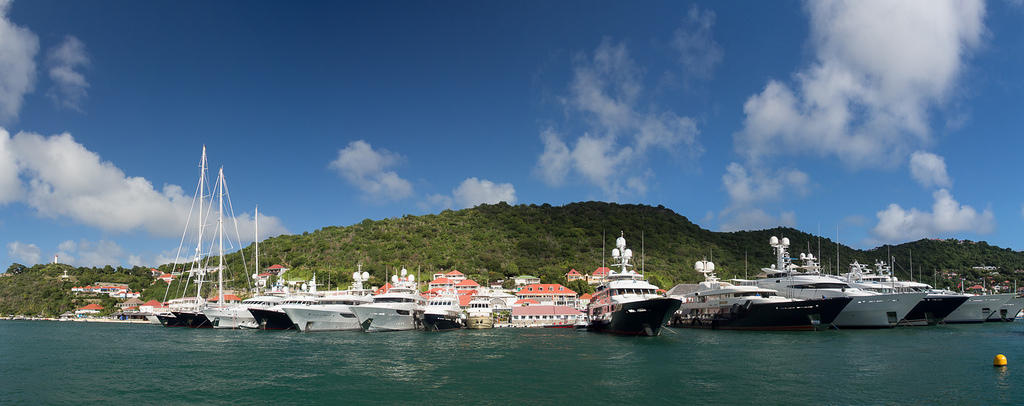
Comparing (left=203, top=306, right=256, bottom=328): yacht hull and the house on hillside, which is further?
the house on hillside

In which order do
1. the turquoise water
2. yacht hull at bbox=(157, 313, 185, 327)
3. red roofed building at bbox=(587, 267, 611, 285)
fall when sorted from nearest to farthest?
1. the turquoise water
2. yacht hull at bbox=(157, 313, 185, 327)
3. red roofed building at bbox=(587, 267, 611, 285)

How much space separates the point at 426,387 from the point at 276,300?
2001 inches

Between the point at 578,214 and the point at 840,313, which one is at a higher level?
the point at 578,214

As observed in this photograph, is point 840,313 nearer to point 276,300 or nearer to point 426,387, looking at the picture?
point 426,387

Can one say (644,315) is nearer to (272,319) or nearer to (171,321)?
(272,319)

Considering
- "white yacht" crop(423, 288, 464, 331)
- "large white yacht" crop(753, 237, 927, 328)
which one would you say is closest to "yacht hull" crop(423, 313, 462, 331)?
"white yacht" crop(423, 288, 464, 331)

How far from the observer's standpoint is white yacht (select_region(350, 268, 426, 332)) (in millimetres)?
62188

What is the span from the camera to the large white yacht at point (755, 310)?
55469 millimetres

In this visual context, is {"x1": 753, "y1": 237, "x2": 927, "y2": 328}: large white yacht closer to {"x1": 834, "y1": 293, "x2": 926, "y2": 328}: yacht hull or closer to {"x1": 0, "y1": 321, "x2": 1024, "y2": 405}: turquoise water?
{"x1": 834, "y1": 293, "x2": 926, "y2": 328}: yacht hull

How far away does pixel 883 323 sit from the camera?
59156 millimetres

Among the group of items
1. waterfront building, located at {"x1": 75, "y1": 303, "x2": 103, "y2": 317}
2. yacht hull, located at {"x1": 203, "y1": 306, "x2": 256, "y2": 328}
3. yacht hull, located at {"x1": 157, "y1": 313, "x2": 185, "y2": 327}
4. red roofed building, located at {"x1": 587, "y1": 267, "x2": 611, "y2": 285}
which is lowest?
waterfront building, located at {"x1": 75, "y1": 303, "x2": 103, "y2": 317}

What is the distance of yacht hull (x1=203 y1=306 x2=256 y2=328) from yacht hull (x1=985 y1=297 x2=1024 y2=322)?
95940 mm

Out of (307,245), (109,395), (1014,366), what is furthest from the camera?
(307,245)

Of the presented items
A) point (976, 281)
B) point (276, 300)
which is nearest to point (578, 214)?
point (976, 281)
